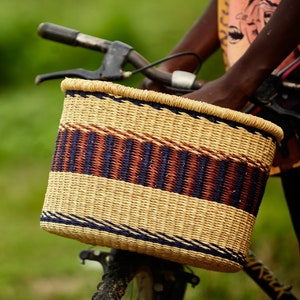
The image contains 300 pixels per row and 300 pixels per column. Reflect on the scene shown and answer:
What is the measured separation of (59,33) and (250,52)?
77 cm

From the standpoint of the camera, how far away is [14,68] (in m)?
10.9

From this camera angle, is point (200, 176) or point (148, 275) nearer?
point (200, 176)

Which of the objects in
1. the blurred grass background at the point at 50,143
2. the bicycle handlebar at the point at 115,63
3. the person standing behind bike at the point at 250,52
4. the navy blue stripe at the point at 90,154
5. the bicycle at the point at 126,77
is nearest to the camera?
the navy blue stripe at the point at 90,154

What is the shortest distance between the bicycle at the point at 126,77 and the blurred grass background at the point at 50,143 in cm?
198

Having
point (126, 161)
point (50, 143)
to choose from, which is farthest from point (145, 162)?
point (50, 143)

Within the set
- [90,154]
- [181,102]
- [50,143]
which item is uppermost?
[181,102]

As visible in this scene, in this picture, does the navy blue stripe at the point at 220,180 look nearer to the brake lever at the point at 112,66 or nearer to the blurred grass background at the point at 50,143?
the brake lever at the point at 112,66

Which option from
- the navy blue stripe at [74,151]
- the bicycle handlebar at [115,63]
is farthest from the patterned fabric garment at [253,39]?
the navy blue stripe at [74,151]

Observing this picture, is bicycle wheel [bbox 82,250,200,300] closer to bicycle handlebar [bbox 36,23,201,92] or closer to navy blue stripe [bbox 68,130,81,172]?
navy blue stripe [bbox 68,130,81,172]

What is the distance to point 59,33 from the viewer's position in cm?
387

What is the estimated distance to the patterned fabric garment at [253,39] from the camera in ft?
12.0

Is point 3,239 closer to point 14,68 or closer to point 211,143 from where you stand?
point 14,68

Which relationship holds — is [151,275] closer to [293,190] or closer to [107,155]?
[293,190]

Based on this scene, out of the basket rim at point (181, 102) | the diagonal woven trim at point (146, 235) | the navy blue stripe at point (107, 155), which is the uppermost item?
the basket rim at point (181, 102)
